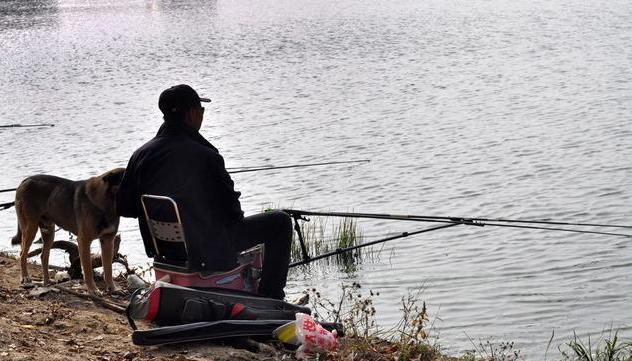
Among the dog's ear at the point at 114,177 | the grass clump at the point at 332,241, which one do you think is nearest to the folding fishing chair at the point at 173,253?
the dog's ear at the point at 114,177

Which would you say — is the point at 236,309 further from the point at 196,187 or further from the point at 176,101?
the point at 176,101

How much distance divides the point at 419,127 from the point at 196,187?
14.8 metres

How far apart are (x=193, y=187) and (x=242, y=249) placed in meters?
0.64

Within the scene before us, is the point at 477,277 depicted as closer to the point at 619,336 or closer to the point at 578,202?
the point at 619,336

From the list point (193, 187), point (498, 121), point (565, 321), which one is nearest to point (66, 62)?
point (498, 121)

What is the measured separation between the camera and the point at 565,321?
9.77 metres

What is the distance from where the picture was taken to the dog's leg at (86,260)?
7921 millimetres

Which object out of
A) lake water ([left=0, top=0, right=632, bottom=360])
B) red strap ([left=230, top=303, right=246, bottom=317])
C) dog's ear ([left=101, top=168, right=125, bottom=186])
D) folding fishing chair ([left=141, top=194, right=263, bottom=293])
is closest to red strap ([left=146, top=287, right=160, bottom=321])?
folding fishing chair ([left=141, top=194, right=263, bottom=293])

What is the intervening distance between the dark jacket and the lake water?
10.9 feet

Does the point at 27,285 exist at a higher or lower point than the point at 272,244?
lower

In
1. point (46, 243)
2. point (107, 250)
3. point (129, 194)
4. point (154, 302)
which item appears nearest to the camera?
point (154, 302)

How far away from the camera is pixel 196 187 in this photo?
6242 mm

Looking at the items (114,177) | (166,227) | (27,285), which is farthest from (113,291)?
(166,227)

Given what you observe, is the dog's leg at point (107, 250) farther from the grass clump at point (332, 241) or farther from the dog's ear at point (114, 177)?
the grass clump at point (332, 241)
